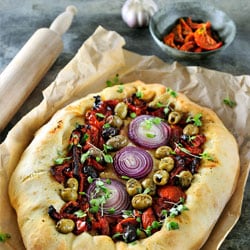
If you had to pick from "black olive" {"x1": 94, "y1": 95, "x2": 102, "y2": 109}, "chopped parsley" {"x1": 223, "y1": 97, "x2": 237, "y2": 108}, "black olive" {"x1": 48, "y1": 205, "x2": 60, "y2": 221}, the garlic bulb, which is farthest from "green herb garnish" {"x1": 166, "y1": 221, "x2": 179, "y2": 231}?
the garlic bulb

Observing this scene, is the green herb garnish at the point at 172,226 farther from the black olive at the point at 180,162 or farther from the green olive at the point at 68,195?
the green olive at the point at 68,195


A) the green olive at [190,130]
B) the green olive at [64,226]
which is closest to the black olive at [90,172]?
the green olive at [64,226]

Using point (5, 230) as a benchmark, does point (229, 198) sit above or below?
below

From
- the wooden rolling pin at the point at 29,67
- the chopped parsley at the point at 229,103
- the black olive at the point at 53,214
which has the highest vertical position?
the wooden rolling pin at the point at 29,67

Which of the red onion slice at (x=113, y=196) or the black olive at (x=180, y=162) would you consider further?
the black olive at (x=180, y=162)

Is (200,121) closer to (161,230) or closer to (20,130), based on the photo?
(161,230)

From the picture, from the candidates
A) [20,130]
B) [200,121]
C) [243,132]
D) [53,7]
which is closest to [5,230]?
[20,130]
